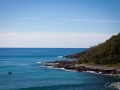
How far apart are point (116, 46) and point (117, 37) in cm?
1009

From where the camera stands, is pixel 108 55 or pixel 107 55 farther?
pixel 107 55

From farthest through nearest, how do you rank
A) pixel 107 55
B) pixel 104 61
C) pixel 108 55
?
pixel 107 55
pixel 108 55
pixel 104 61

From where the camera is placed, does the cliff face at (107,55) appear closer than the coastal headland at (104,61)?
No

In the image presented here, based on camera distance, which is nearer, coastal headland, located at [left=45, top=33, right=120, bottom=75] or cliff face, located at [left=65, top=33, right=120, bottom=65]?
coastal headland, located at [left=45, top=33, right=120, bottom=75]

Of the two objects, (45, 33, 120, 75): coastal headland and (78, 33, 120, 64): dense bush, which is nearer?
(45, 33, 120, 75): coastal headland

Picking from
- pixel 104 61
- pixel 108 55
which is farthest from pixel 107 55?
pixel 104 61

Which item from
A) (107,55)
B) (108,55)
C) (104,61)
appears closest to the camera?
(104,61)

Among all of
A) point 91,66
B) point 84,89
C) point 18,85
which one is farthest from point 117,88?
point 91,66

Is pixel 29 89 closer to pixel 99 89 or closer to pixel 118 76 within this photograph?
pixel 99 89

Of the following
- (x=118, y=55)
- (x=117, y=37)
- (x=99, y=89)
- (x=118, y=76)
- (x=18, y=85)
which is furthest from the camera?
(x=117, y=37)

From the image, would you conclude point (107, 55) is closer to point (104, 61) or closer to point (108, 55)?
point (108, 55)

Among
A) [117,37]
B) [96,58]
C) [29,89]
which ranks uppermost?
[117,37]

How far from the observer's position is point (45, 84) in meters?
60.8

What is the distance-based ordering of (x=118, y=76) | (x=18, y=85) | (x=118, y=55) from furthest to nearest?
(x=118, y=55)
(x=118, y=76)
(x=18, y=85)
